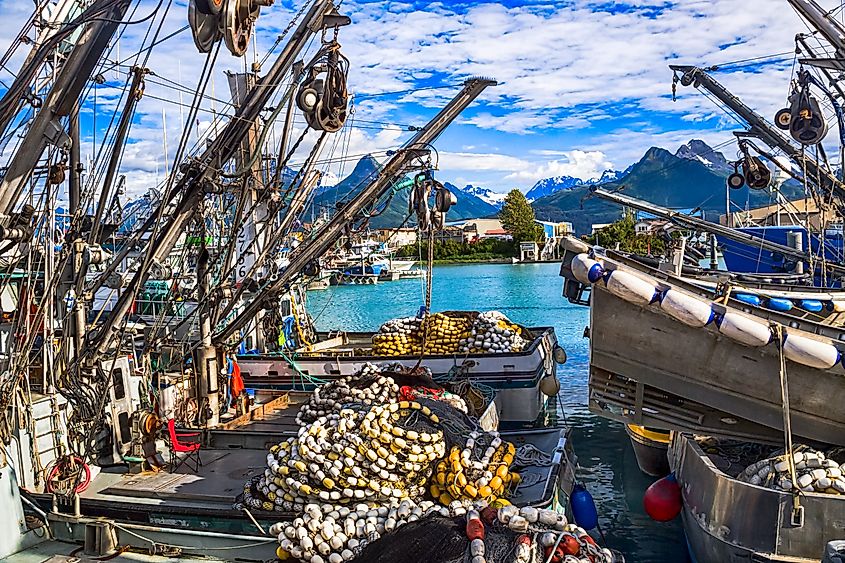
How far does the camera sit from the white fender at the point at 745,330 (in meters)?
7.89

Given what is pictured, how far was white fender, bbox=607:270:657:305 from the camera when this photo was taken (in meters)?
8.19

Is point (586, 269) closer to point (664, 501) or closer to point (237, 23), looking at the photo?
point (664, 501)

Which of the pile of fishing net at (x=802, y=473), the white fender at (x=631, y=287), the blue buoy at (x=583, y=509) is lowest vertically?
the blue buoy at (x=583, y=509)

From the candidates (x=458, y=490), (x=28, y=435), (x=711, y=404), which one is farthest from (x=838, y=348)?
(x=28, y=435)

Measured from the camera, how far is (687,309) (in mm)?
8016

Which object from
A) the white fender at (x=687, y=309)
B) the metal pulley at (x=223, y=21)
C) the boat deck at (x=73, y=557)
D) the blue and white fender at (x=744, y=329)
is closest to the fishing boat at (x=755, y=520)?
the blue and white fender at (x=744, y=329)

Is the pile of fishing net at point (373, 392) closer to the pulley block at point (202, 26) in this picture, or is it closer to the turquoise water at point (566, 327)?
the turquoise water at point (566, 327)

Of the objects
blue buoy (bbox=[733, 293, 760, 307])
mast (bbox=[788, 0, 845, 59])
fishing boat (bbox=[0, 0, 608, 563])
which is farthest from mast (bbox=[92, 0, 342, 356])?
mast (bbox=[788, 0, 845, 59])

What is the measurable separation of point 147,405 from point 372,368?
3.36 meters

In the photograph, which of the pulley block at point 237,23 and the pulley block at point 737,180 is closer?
the pulley block at point 237,23

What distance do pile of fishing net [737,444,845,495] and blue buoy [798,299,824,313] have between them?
224 centimetres

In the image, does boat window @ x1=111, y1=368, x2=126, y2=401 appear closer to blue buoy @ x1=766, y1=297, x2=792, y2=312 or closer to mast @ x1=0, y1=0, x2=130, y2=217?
mast @ x1=0, y1=0, x2=130, y2=217

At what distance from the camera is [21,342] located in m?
8.77

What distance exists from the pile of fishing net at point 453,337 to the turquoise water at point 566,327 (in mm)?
2715
